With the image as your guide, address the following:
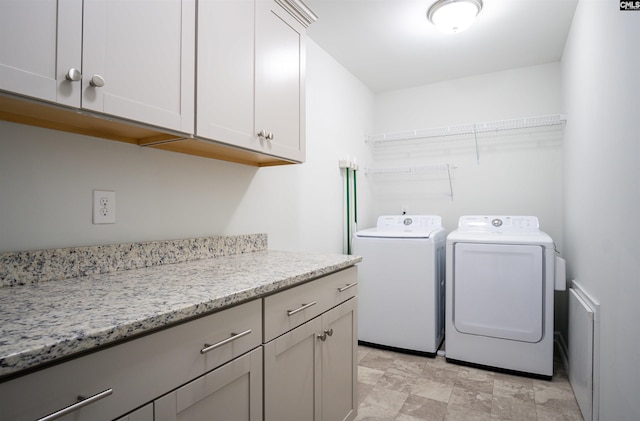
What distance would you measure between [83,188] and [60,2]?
59 centimetres

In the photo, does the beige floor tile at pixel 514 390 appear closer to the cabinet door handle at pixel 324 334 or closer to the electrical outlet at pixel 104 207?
the cabinet door handle at pixel 324 334

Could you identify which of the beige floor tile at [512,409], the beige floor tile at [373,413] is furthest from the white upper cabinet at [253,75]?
the beige floor tile at [512,409]

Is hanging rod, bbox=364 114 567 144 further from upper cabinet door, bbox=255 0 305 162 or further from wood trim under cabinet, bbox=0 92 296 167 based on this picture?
wood trim under cabinet, bbox=0 92 296 167

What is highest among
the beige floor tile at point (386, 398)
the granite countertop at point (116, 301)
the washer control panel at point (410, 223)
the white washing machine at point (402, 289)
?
the washer control panel at point (410, 223)

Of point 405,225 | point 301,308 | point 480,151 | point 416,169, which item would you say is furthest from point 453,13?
point 301,308

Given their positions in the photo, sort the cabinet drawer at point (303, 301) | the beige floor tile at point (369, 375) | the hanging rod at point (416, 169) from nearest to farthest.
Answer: the cabinet drawer at point (303, 301)
the beige floor tile at point (369, 375)
the hanging rod at point (416, 169)

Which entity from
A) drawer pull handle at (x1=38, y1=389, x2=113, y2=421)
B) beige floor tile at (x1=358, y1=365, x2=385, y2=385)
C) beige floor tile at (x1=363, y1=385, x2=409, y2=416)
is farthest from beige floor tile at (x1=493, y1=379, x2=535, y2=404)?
drawer pull handle at (x1=38, y1=389, x2=113, y2=421)

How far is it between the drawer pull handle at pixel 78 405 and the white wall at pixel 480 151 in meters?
3.16

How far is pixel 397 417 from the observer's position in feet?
6.18

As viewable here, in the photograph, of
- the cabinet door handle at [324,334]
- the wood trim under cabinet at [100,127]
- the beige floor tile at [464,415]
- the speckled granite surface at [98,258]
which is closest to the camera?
the wood trim under cabinet at [100,127]

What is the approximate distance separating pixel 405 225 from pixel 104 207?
8.04 feet

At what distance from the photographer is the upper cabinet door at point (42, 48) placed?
2.62 ft

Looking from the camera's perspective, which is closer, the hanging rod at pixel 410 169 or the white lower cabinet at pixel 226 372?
the white lower cabinet at pixel 226 372

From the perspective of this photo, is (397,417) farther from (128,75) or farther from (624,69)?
(128,75)
